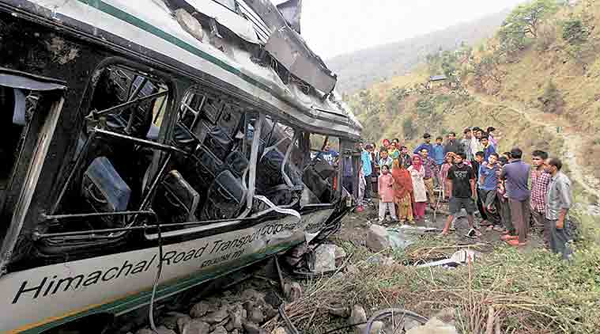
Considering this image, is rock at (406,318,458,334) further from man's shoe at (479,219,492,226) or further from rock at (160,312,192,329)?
man's shoe at (479,219,492,226)

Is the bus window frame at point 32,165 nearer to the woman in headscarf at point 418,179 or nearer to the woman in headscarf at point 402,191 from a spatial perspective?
the woman in headscarf at point 402,191

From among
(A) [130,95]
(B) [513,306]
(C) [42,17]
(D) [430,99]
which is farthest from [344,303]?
(D) [430,99]

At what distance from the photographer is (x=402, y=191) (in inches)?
348

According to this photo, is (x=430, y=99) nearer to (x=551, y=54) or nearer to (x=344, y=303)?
(x=551, y=54)

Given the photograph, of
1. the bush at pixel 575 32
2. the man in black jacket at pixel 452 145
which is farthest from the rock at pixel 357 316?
the bush at pixel 575 32

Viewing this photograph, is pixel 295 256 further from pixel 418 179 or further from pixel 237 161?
pixel 418 179

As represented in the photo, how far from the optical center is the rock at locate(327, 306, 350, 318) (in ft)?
13.4

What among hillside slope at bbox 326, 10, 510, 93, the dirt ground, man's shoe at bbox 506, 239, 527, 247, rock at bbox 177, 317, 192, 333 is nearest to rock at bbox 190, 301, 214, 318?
rock at bbox 177, 317, 192, 333

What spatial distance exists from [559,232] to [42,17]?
235 inches

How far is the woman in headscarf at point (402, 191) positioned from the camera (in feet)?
28.8

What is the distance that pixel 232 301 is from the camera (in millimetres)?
4262

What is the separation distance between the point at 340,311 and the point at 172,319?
1.58m

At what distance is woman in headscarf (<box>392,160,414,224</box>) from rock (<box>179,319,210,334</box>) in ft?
19.8

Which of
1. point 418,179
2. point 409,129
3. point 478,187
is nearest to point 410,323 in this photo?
point 478,187
